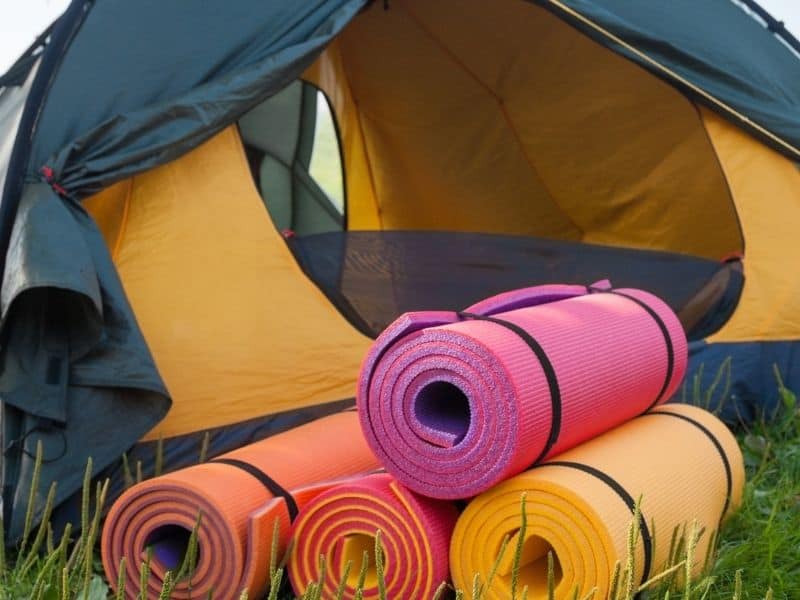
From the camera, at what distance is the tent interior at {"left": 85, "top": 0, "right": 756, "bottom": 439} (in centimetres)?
266

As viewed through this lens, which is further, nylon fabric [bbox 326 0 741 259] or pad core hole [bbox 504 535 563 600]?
nylon fabric [bbox 326 0 741 259]

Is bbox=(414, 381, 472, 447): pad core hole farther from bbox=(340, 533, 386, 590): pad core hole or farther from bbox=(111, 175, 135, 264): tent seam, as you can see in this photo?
bbox=(111, 175, 135, 264): tent seam

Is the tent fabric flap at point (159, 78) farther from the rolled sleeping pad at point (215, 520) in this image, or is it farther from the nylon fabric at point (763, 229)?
the nylon fabric at point (763, 229)

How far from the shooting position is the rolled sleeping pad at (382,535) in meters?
1.82

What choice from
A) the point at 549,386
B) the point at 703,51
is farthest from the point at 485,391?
the point at 703,51

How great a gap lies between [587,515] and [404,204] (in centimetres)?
274

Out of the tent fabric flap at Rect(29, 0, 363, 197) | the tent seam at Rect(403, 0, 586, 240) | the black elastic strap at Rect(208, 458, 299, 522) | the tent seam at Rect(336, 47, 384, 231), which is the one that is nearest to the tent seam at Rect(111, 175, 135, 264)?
the tent fabric flap at Rect(29, 0, 363, 197)

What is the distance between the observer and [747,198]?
320cm

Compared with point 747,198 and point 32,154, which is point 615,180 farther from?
point 32,154

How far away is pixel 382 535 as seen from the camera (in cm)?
185

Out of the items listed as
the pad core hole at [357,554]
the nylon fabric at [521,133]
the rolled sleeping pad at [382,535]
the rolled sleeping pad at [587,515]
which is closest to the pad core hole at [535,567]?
the rolled sleeping pad at [587,515]

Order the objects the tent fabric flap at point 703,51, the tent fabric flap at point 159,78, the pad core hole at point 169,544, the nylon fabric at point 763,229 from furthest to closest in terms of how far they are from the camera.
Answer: the nylon fabric at point 763,229 → the tent fabric flap at point 703,51 → the tent fabric flap at point 159,78 → the pad core hole at point 169,544

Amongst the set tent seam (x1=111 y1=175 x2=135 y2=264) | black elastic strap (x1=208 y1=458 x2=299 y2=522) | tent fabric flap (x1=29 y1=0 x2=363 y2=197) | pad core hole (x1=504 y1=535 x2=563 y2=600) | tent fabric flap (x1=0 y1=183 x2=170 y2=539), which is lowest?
pad core hole (x1=504 y1=535 x2=563 y2=600)

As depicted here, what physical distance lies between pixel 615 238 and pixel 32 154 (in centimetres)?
241
